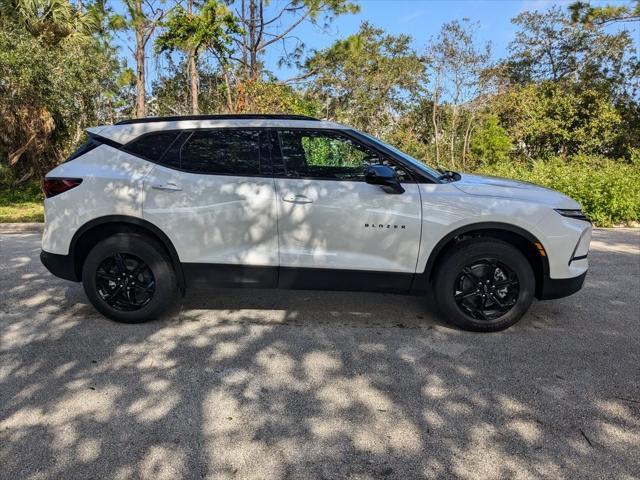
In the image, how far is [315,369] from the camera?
3.17m

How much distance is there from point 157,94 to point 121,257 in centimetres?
2079

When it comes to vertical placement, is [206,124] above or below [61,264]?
above

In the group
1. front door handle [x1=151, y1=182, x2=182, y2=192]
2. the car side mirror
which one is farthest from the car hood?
front door handle [x1=151, y1=182, x2=182, y2=192]

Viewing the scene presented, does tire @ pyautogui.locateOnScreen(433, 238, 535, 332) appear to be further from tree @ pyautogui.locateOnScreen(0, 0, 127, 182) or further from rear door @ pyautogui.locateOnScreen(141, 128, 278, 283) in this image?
tree @ pyautogui.locateOnScreen(0, 0, 127, 182)

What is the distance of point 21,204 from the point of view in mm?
11852

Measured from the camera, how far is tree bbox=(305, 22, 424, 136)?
18719mm

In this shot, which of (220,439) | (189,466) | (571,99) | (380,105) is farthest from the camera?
(380,105)

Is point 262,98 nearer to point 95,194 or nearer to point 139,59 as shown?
point 139,59

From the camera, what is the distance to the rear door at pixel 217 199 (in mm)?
3693

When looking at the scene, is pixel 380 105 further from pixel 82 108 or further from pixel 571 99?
pixel 82 108

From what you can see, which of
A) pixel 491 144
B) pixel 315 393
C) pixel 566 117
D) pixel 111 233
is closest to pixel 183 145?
pixel 111 233

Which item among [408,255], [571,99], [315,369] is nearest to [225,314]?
[315,369]

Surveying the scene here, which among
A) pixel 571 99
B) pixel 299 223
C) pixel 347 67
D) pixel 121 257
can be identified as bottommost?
pixel 121 257

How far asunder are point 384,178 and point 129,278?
7.32ft
